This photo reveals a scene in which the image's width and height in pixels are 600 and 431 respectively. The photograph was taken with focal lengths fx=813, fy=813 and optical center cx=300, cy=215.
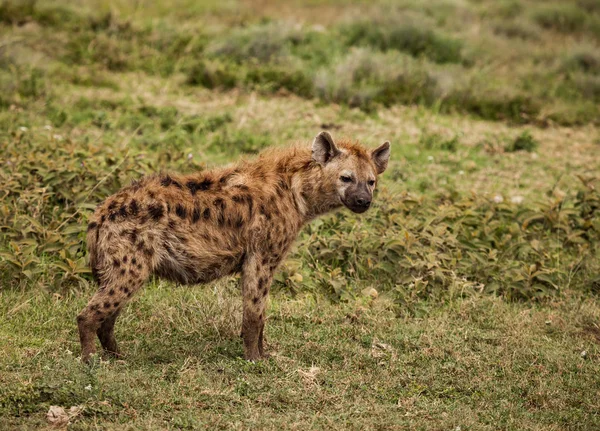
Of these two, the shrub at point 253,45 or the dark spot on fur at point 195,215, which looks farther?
the shrub at point 253,45

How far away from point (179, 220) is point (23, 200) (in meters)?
A: 1.89

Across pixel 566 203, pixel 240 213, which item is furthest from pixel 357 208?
pixel 566 203

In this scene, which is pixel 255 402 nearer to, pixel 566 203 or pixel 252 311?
pixel 252 311

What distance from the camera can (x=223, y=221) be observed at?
4770 mm

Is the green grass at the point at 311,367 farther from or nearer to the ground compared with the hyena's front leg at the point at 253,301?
nearer to the ground

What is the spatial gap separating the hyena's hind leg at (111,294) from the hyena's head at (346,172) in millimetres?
1345

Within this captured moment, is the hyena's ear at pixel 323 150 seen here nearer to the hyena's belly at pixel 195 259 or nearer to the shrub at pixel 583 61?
the hyena's belly at pixel 195 259

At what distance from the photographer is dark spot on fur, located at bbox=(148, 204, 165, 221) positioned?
451 centimetres

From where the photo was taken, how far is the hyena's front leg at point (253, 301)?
4789 mm

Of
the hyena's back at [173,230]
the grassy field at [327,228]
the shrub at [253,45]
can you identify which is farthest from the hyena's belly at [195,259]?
the shrub at [253,45]

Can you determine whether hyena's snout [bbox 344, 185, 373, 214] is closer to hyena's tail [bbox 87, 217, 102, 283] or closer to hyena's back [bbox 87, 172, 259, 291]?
hyena's back [bbox 87, 172, 259, 291]

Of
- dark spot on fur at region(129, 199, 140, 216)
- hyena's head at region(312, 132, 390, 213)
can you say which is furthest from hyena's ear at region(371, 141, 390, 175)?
dark spot on fur at region(129, 199, 140, 216)

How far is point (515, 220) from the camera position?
23.1 ft

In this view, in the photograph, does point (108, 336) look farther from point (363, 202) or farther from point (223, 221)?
point (363, 202)
